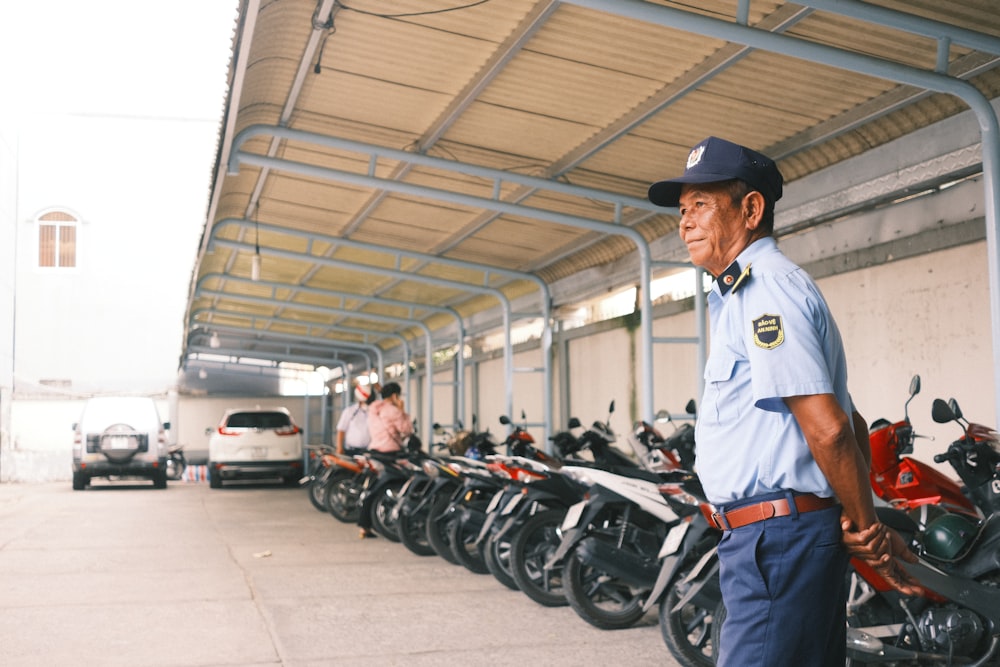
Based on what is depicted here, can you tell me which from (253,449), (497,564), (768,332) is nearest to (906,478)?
(768,332)

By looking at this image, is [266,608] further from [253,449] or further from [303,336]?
[303,336]

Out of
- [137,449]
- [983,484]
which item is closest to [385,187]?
[983,484]

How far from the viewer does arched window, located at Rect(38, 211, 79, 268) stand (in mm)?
26812

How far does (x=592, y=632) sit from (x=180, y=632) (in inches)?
89.4

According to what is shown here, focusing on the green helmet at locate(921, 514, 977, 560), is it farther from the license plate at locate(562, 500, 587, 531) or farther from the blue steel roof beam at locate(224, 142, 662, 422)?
the blue steel roof beam at locate(224, 142, 662, 422)

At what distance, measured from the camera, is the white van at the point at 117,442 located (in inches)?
786

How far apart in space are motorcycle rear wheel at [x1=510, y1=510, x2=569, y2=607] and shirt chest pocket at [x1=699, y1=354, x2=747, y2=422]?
176 inches

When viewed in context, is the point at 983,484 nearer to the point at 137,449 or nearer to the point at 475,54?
the point at 475,54

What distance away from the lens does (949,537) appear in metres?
4.33

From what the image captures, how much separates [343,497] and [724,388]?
11111 millimetres

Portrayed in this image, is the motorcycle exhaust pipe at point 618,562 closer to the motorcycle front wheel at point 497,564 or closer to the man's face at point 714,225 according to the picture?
the motorcycle front wheel at point 497,564

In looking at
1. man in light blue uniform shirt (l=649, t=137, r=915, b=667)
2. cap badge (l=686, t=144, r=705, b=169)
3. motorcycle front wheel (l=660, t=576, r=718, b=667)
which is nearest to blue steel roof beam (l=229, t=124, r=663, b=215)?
motorcycle front wheel (l=660, t=576, r=718, b=667)

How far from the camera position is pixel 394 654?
17.7ft

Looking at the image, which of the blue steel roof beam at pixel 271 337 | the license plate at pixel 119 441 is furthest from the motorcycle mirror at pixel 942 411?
the license plate at pixel 119 441
